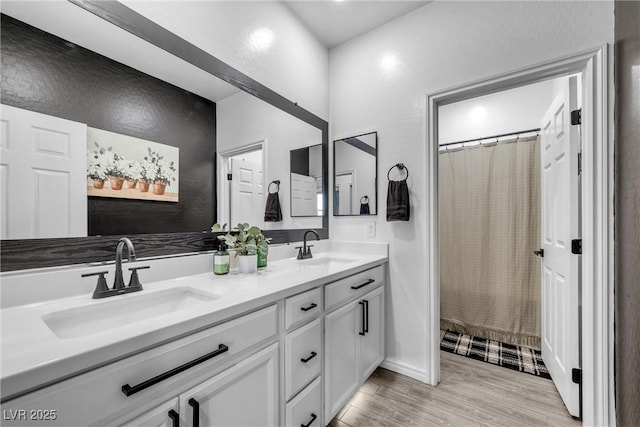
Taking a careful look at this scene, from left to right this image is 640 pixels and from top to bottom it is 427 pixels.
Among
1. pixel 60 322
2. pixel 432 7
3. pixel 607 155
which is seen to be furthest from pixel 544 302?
pixel 60 322

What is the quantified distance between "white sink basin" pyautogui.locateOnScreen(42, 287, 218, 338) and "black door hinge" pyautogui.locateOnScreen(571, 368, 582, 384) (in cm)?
195

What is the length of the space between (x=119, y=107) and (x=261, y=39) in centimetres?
106

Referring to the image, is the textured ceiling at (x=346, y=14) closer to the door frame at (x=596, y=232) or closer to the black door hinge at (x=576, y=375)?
the door frame at (x=596, y=232)

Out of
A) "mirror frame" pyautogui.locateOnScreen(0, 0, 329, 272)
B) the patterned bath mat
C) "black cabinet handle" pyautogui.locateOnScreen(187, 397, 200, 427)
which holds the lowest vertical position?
the patterned bath mat

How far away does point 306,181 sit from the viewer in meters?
2.19

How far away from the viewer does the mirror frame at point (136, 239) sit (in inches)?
36.0

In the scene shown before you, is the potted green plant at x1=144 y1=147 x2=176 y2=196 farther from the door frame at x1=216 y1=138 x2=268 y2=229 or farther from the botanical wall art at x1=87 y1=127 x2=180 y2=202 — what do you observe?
the door frame at x1=216 y1=138 x2=268 y2=229

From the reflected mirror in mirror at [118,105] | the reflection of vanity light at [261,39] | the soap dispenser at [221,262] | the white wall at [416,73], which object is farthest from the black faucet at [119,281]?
the white wall at [416,73]

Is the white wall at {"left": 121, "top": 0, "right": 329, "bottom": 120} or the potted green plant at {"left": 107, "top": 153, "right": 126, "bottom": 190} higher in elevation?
the white wall at {"left": 121, "top": 0, "right": 329, "bottom": 120}

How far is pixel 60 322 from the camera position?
86 cm

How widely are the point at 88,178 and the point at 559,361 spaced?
8.77 ft

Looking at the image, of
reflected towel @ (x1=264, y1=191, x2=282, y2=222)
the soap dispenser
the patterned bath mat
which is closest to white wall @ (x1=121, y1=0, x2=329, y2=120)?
reflected towel @ (x1=264, y1=191, x2=282, y2=222)

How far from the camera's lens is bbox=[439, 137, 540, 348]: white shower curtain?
7.98 feet

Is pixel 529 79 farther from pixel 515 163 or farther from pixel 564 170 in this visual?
pixel 515 163
